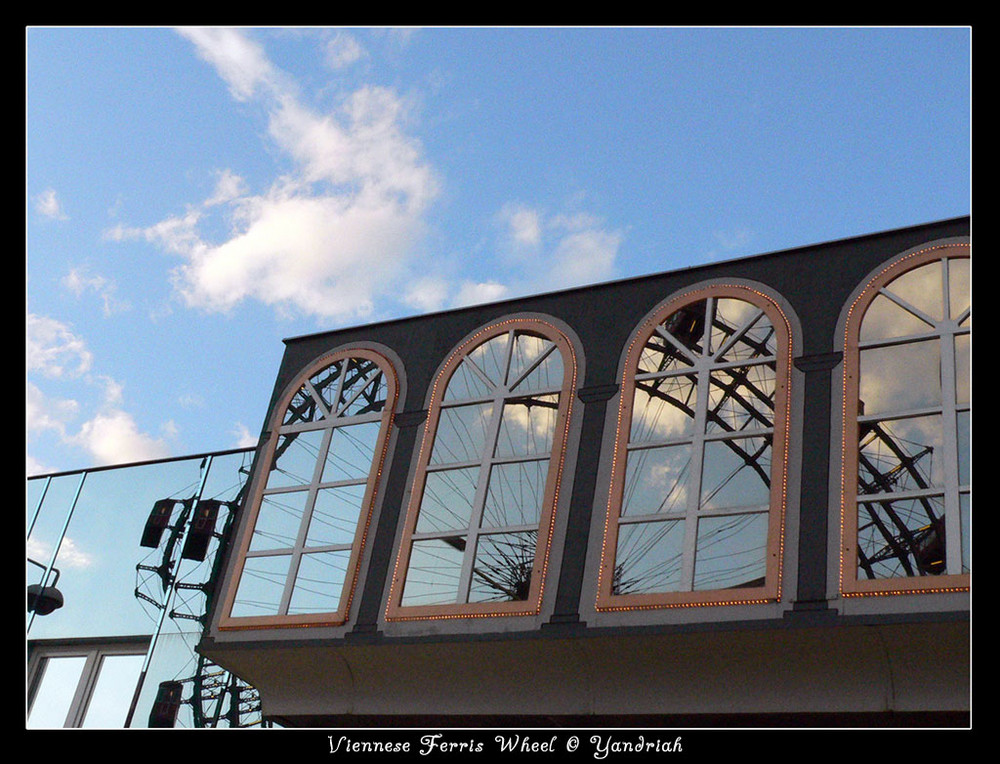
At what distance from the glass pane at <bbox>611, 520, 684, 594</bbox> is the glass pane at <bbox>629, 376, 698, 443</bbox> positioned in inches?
44.1

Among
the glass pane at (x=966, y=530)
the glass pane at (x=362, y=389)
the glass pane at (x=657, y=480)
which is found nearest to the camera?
the glass pane at (x=966, y=530)

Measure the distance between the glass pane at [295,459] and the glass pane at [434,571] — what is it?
222 centimetres

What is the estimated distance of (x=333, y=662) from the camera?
12.8m

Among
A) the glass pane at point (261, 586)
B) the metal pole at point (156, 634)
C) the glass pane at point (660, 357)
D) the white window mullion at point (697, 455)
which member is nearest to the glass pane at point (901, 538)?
the white window mullion at point (697, 455)

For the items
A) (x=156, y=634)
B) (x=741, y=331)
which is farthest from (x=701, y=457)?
(x=156, y=634)

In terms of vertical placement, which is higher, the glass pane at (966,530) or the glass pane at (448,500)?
the glass pane at (448,500)

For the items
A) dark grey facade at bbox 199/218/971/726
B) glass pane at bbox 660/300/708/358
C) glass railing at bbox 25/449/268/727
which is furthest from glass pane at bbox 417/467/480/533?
glass railing at bbox 25/449/268/727

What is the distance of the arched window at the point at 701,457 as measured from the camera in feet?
35.6

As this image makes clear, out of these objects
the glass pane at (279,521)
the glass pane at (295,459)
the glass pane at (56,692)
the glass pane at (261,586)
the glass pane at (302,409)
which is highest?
the glass pane at (302,409)

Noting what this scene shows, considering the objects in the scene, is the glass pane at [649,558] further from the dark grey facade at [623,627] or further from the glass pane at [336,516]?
the glass pane at [336,516]

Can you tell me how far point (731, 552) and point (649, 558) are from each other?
0.91 metres
